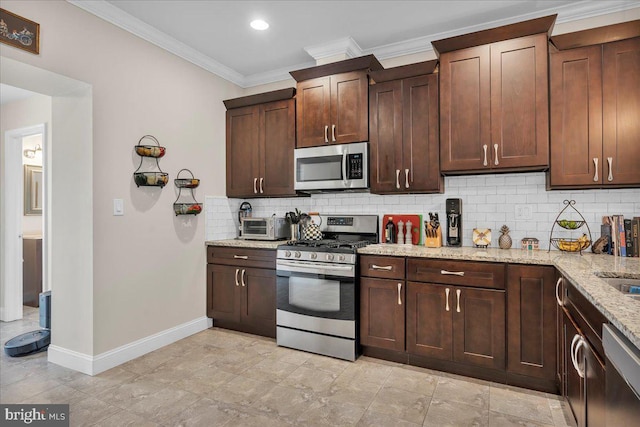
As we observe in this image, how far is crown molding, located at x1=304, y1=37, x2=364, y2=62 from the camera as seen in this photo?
3.31m

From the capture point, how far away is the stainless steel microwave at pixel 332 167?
3209 mm

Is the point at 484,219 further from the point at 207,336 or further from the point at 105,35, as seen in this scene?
the point at 105,35

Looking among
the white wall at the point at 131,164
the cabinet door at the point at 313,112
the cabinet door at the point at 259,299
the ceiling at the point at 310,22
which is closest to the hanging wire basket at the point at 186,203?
the white wall at the point at 131,164

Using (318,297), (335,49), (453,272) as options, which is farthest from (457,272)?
(335,49)

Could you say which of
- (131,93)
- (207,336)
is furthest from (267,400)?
(131,93)

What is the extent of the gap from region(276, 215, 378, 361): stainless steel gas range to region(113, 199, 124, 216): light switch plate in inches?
53.7

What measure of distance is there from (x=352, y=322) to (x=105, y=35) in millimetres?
3053

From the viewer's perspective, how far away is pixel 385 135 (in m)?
3.14

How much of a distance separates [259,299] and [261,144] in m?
1.64

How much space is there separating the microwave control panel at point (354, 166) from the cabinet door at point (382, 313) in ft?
3.10

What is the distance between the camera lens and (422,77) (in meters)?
2.98

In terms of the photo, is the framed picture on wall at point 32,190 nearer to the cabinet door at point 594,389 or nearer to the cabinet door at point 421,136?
the cabinet door at point 421,136

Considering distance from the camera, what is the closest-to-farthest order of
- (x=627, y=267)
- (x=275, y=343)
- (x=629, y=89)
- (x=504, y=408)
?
(x=627, y=267) → (x=504, y=408) → (x=629, y=89) → (x=275, y=343)

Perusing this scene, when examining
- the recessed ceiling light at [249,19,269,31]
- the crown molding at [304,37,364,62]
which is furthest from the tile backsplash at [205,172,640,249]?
the recessed ceiling light at [249,19,269,31]
